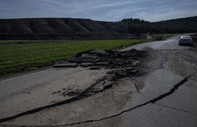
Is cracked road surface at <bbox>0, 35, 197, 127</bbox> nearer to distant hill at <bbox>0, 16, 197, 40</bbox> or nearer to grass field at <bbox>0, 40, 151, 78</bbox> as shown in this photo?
grass field at <bbox>0, 40, 151, 78</bbox>

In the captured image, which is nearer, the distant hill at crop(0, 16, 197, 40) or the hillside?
the hillside

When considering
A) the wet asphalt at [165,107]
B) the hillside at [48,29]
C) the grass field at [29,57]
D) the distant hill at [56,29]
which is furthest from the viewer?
the distant hill at [56,29]

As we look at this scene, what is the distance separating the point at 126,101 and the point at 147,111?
70 cm

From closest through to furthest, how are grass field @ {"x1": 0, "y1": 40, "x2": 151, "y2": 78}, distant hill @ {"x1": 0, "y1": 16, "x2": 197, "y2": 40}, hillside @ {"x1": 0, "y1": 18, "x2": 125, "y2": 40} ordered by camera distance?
grass field @ {"x1": 0, "y1": 40, "x2": 151, "y2": 78}, hillside @ {"x1": 0, "y1": 18, "x2": 125, "y2": 40}, distant hill @ {"x1": 0, "y1": 16, "x2": 197, "y2": 40}

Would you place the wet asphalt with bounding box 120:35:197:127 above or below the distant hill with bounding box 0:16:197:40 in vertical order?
below

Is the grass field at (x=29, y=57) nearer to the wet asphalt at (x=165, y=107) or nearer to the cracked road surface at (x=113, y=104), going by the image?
the cracked road surface at (x=113, y=104)

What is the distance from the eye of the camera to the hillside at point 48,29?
5954 centimetres

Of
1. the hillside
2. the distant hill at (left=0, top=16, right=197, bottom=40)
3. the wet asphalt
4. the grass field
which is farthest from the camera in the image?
the distant hill at (left=0, top=16, right=197, bottom=40)

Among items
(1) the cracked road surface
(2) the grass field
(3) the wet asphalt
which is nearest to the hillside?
(2) the grass field

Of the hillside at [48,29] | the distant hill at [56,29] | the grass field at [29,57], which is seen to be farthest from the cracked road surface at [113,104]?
the hillside at [48,29]

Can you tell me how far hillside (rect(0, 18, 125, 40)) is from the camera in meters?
59.5

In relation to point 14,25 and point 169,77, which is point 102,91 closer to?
point 169,77

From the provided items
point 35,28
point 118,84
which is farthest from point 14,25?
point 118,84

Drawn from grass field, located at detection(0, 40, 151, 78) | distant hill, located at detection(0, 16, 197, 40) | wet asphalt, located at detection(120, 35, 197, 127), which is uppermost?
distant hill, located at detection(0, 16, 197, 40)
